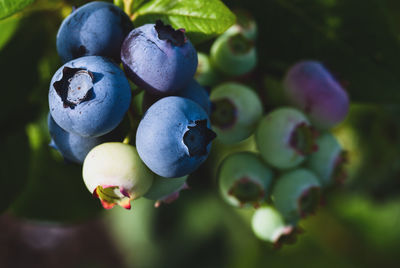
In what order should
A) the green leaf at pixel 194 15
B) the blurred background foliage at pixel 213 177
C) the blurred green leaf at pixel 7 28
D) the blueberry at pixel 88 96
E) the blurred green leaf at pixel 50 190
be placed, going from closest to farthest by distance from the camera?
1. the blueberry at pixel 88 96
2. the green leaf at pixel 194 15
3. the blurred green leaf at pixel 7 28
4. the blurred background foliage at pixel 213 177
5. the blurred green leaf at pixel 50 190

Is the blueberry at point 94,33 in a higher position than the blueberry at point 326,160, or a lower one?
higher

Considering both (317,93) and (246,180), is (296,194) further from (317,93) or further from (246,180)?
(317,93)

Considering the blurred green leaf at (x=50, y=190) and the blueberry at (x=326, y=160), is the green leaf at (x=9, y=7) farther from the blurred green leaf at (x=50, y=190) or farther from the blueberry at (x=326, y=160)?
the blueberry at (x=326, y=160)

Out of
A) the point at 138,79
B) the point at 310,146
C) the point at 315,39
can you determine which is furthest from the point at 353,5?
the point at 138,79

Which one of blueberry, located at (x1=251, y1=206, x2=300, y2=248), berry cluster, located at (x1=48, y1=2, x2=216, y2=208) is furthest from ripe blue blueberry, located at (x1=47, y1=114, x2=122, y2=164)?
blueberry, located at (x1=251, y1=206, x2=300, y2=248)

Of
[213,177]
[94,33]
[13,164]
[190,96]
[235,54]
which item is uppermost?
[94,33]

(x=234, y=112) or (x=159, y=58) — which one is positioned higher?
(x=159, y=58)

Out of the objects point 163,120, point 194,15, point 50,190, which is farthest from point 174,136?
point 50,190

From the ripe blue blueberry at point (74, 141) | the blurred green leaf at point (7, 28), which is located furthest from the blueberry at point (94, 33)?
the blurred green leaf at point (7, 28)

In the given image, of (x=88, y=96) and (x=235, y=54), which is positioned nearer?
(x=88, y=96)
